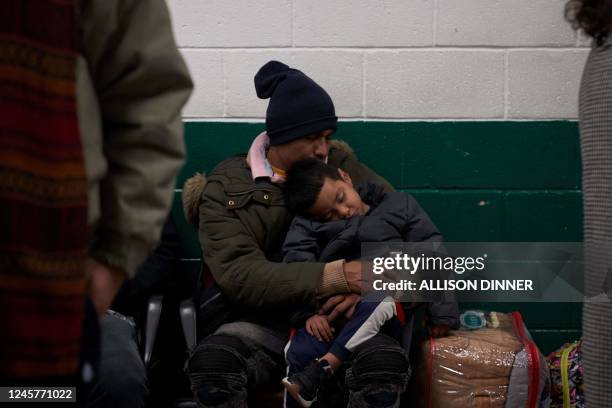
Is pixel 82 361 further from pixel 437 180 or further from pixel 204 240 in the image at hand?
pixel 437 180

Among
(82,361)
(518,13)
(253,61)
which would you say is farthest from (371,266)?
(82,361)

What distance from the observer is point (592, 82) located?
183 cm

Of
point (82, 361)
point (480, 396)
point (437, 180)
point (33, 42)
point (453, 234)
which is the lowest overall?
point (480, 396)

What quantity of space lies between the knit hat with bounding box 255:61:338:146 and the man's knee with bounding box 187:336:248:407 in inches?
30.9

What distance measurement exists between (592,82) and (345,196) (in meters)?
1.19

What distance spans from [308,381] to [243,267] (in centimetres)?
48

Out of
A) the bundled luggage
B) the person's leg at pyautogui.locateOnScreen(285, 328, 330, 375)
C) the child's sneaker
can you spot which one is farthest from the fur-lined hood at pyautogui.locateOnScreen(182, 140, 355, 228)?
the bundled luggage

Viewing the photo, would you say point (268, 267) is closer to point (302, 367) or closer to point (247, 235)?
point (247, 235)

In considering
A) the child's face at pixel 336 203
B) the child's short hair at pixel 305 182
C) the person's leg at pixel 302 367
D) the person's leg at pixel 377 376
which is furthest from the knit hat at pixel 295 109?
the person's leg at pixel 377 376

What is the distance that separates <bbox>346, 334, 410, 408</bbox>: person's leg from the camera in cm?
254

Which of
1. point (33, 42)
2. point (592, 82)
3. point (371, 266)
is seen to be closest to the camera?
point (33, 42)

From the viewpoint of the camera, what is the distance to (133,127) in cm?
129

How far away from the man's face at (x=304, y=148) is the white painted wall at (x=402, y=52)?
0.32m

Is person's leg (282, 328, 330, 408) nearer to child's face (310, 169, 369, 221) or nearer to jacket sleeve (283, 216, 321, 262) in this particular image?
jacket sleeve (283, 216, 321, 262)
